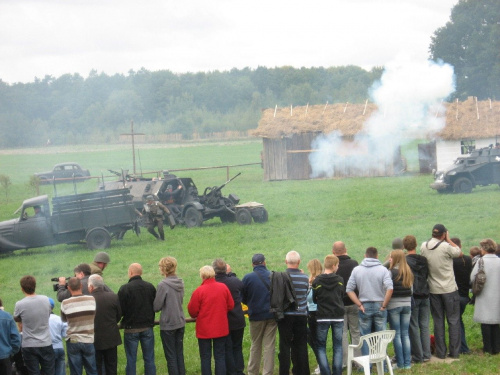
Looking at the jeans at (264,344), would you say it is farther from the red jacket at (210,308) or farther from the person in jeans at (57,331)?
the person in jeans at (57,331)

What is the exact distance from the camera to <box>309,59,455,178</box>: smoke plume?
Answer: 116ft

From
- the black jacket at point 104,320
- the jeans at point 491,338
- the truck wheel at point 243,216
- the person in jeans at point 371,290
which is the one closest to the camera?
the black jacket at point 104,320

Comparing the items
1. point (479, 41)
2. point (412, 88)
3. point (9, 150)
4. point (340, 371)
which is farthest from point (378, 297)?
point (479, 41)

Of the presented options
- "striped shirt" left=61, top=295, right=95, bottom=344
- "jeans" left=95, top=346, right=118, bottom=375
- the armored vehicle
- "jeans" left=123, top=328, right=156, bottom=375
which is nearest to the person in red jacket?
"jeans" left=123, top=328, right=156, bottom=375

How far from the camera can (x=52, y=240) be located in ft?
71.2

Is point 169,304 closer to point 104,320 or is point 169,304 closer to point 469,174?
point 104,320

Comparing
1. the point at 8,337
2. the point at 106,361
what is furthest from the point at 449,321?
the point at 8,337

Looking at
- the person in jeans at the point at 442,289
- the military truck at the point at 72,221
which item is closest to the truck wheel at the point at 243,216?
the military truck at the point at 72,221

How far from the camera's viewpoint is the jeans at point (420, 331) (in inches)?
413

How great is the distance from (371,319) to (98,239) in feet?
44.0

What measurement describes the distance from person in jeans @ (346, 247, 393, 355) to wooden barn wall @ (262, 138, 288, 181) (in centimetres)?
3190

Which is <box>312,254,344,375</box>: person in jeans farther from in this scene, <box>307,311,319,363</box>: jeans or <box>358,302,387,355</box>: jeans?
<box>358,302,387,355</box>: jeans

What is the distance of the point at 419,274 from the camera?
10.5 meters

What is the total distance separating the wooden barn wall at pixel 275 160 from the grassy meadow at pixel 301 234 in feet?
9.65
